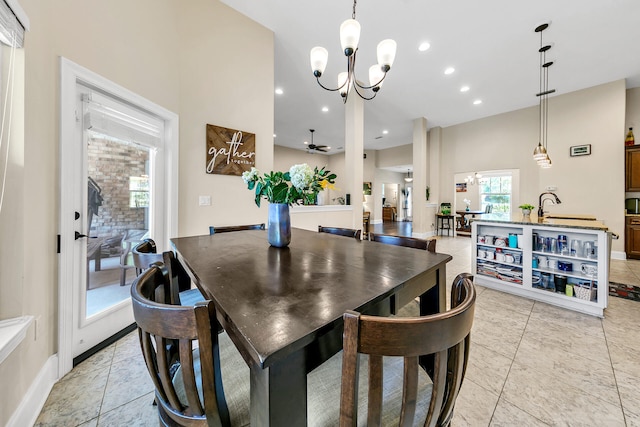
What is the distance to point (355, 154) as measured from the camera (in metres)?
4.52

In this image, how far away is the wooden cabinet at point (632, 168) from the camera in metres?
4.54

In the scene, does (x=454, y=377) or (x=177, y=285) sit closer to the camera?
(x=454, y=377)

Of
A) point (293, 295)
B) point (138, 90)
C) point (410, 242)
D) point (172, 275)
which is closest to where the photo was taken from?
point (293, 295)

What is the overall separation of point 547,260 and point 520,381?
1908 mm

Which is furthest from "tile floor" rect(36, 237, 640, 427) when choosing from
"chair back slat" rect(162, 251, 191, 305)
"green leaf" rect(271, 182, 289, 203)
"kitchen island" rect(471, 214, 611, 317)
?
"green leaf" rect(271, 182, 289, 203)

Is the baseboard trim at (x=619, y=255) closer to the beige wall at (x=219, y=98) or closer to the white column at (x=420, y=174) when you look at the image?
the white column at (x=420, y=174)

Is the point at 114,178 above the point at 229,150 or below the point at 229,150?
below

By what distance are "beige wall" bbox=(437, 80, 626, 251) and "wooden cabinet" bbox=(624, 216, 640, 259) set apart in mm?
96

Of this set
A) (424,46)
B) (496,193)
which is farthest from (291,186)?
(496,193)

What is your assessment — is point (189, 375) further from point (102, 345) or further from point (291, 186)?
point (102, 345)

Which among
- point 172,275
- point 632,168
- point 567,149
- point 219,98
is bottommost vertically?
point 172,275

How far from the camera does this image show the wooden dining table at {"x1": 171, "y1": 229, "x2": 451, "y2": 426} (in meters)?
0.50

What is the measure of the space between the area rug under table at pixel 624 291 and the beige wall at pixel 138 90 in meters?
4.68

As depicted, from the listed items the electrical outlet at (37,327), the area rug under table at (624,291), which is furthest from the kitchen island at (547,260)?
the electrical outlet at (37,327)
